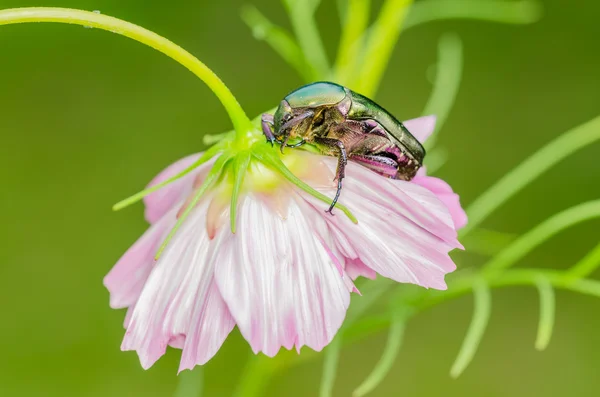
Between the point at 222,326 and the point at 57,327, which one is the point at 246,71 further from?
the point at 222,326

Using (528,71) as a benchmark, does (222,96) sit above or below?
above

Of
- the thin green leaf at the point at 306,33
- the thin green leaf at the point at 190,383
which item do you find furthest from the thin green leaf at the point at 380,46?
the thin green leaf at the point at 190,383

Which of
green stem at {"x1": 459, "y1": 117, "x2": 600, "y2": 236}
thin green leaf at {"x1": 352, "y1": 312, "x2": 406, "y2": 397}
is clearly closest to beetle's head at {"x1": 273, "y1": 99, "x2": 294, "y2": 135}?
thin green leaf at {"x1": 352, "y1": 312, "x2": 406, "y2": 397}

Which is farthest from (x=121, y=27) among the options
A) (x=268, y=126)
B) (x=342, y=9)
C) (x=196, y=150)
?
(x=196, y=150)

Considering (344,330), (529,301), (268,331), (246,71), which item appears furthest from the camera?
(246,71)

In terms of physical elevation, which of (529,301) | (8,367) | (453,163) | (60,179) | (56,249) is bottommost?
(529,301)

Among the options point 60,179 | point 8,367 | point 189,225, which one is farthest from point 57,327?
point 189,225

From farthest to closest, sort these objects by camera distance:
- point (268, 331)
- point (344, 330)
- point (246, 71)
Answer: point (246, 71)
point (344, 330)
point (268, 331)

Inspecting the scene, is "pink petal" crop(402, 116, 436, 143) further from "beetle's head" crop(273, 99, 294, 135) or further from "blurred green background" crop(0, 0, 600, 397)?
"blurred green background" crop(0, 0, 600, 397)
